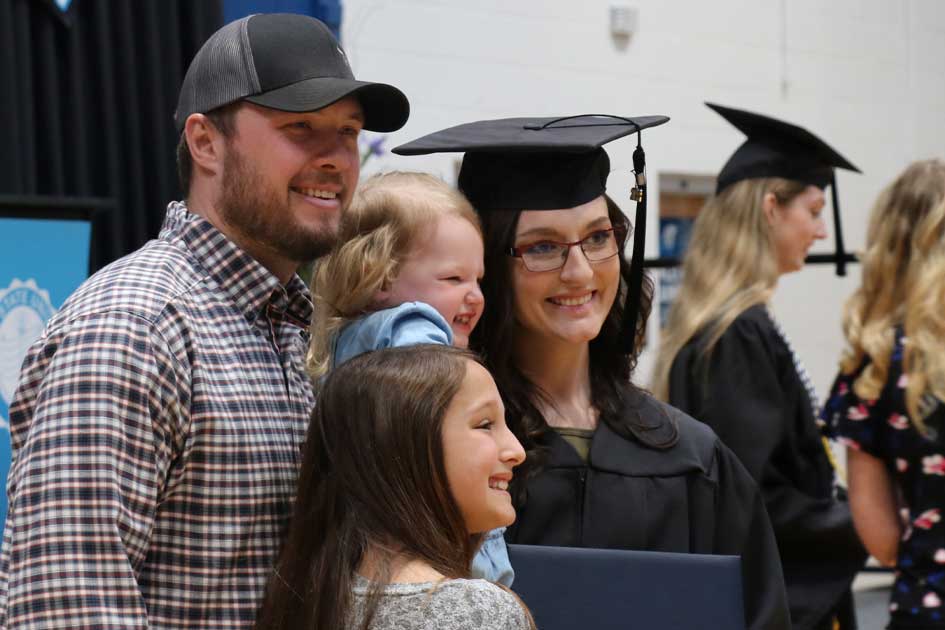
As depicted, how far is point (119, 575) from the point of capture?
5.15 feet

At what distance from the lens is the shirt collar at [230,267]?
5.99 ft

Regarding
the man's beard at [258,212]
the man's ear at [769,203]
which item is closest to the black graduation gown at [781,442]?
the man's ear at [769,203]

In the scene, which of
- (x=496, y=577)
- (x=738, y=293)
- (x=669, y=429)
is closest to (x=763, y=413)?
(x=738, y=293)

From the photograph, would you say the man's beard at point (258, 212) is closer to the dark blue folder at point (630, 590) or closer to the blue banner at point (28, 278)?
the dark blue folder at point (630, 590)

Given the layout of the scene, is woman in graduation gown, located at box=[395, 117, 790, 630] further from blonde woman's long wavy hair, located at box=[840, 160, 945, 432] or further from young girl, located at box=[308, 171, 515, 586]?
blonde woman's long wavy hair, located at box=[840, 160, 945, 432]

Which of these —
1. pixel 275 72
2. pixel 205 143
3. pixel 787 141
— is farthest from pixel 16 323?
pixel 787 141

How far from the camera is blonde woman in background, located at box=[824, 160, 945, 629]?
3.14 meters

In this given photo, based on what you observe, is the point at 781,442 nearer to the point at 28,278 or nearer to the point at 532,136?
the point at 532,136

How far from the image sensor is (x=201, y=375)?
5.51 ft

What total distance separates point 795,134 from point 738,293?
542 mm

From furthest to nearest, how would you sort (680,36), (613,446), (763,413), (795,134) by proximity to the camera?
(680,36) < (795,134) < (763,413) < (613,446)

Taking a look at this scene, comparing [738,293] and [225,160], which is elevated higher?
[225,160]

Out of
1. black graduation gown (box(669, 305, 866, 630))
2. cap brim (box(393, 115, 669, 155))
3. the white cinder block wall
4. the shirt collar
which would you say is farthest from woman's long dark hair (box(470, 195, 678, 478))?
the white cinder block wall

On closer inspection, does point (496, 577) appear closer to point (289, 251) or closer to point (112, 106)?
point (289, 251)
